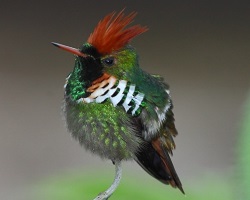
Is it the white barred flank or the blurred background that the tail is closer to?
the white barred flank

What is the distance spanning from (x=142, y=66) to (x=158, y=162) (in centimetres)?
180

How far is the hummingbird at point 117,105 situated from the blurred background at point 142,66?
1.75m

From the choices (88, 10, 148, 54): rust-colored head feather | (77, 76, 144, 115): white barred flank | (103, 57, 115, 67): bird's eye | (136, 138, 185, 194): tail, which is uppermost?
(88, 10, 148, 54): rust-colored head feather

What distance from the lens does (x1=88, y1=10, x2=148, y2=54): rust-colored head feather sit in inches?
28.3

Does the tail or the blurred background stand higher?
the blurred background

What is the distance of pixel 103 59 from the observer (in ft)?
2.36

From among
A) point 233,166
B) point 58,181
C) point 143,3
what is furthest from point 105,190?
point 143,3

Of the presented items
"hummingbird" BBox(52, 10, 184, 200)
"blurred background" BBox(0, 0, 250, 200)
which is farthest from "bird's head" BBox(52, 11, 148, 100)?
"blurred background" BBox(0, 0, 250, 200)

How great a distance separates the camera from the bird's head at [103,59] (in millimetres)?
717

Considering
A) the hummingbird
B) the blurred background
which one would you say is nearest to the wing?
the hummingbird

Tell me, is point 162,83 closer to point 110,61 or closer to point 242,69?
point 110,61

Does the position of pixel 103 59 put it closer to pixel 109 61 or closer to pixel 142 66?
pixel 109 61

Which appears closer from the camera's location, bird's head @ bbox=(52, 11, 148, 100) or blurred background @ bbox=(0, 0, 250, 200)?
bird's head @ bbox=(52, 11, 148, 100)

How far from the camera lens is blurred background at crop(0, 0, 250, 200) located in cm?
257
